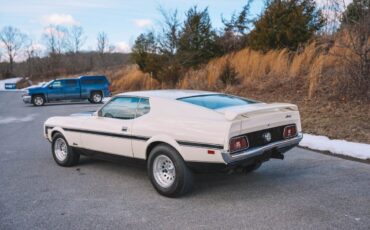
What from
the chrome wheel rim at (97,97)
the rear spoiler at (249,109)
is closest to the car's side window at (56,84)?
the chrome wheel rim at (97,97)

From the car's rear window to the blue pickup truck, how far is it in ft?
60.5

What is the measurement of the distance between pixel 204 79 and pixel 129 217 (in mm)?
15519

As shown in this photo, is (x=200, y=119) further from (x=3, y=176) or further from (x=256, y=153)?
(x=3, y=176)

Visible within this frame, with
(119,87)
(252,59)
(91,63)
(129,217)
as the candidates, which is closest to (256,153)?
(129,217)

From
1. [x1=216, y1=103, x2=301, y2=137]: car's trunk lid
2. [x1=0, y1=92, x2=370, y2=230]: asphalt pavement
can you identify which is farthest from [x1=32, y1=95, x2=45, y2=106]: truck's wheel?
[x1=216, y1=103, x2=301, y2=137]: car's trunk lid

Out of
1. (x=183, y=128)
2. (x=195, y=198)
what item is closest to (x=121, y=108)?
(x=183, y=128)

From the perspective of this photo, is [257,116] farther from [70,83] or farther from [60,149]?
[70,83]

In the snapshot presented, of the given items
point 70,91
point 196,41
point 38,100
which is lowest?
point 38,100

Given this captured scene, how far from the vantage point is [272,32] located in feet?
59.5

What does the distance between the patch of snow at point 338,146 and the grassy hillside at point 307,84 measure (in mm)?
447

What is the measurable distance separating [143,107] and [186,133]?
1.02 metres

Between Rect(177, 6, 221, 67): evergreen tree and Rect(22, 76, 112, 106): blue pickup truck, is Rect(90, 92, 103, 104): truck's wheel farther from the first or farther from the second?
Rect(177, 6, 221, 67): evergreen tree

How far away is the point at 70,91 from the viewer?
74.6ft

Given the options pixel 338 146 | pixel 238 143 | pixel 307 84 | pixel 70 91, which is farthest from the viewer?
pixel 70 91
